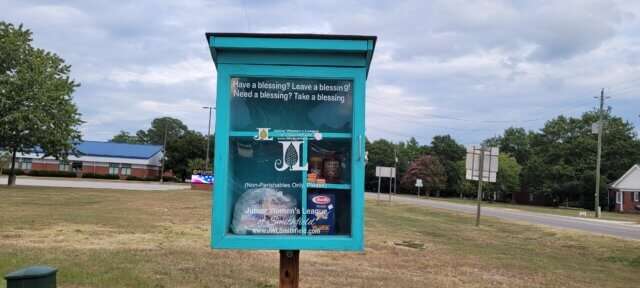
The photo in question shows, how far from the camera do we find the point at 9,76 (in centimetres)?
3494

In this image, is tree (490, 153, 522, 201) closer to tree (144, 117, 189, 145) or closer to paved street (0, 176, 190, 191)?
paved street (0, 176, 190, 191)

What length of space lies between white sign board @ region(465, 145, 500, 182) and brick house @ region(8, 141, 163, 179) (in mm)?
74516

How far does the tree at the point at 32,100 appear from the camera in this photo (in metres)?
34.4

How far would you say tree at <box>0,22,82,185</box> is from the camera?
34.4 meters

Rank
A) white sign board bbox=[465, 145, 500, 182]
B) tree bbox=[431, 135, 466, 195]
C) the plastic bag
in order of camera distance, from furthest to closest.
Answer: tree bbox=[431, 135, 466, 195] → white sign board bbox=[465, 145, 500, 182] → the plastic bag

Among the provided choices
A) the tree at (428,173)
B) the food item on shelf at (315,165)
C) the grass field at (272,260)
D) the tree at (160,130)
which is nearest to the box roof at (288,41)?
the food item on shelf at (315,165)

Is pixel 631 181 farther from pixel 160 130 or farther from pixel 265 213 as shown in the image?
pixel 160 130

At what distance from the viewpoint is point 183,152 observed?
93.4 meters

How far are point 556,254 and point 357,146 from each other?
10.3 metres

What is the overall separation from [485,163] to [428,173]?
7937 cm

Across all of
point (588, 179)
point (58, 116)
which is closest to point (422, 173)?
point (588, 179)

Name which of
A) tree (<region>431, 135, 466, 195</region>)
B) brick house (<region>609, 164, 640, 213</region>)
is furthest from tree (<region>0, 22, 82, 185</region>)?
tree (<region>431, 135, 466, 195</region>)

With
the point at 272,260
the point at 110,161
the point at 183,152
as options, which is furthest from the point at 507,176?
the point at 272,260

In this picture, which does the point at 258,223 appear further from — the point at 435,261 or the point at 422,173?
the point at 422,173
